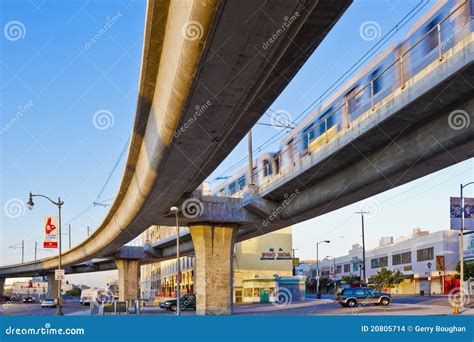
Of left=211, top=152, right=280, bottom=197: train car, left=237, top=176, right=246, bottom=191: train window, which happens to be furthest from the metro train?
left=237, top=176, right=246, bottom=191: train window

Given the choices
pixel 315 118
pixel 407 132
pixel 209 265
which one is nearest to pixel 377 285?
pixel 209 265

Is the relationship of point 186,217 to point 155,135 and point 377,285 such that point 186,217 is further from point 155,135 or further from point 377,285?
A: point 377,285

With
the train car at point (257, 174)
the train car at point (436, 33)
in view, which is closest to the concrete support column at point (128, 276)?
the train car at point (257, 174)

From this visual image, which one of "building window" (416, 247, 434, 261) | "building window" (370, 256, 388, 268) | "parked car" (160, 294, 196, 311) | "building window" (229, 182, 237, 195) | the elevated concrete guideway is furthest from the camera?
"building window" (370, 256, 388, 268)

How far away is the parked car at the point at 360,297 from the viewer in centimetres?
4669

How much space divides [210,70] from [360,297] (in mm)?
38913

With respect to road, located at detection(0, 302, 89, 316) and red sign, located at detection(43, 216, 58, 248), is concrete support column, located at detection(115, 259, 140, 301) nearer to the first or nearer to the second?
road, located at detection(0, 302, 89, 316)

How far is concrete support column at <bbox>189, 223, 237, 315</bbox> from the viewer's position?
122 ft

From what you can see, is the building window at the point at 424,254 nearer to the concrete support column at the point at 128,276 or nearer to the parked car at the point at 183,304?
the parked car at the point at 183,304

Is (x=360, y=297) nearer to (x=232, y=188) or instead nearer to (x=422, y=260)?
(x=232, y=188)

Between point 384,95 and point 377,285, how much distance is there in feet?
207

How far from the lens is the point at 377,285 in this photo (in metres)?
78.0

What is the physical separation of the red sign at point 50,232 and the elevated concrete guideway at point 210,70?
1784 cm

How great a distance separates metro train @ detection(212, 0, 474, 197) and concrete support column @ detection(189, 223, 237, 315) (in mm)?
10877
